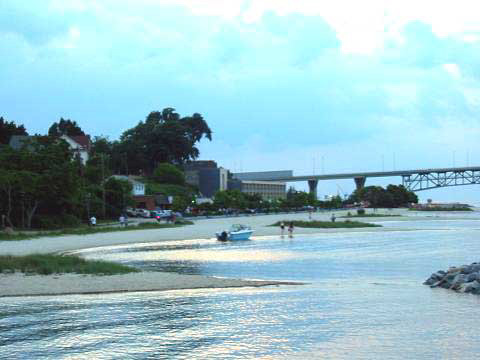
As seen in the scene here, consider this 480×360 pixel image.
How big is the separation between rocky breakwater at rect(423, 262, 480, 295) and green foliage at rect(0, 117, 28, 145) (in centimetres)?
10289

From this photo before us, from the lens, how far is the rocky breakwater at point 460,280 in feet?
98.5

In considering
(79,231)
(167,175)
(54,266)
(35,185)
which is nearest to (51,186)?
(35,185)

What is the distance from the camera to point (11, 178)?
68188 mm

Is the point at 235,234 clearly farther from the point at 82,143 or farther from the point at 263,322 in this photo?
the point at 82,143

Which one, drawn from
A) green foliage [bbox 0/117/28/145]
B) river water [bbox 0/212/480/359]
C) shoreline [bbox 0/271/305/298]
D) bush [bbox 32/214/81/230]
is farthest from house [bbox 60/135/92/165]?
shoreline [bbox 0/271/305/298]

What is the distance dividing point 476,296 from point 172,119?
170 meters

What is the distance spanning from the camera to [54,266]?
35.6m

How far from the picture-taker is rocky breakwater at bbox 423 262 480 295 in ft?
98.5

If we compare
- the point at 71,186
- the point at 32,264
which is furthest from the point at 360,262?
the point at 71,186

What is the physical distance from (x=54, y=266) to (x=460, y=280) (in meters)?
20.2

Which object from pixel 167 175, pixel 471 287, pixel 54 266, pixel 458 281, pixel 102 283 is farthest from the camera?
pixel 167 175

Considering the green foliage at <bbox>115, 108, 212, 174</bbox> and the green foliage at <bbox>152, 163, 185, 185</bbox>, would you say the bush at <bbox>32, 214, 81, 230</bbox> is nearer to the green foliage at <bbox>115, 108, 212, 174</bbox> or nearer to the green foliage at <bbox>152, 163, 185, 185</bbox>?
the green foliage at <bbox>152, 163, 185, 185</bbox>

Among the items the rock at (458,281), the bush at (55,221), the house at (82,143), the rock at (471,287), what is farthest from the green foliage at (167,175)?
the rock at (471,287)

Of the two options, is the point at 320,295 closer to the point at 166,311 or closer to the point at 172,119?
the point at 166,311
